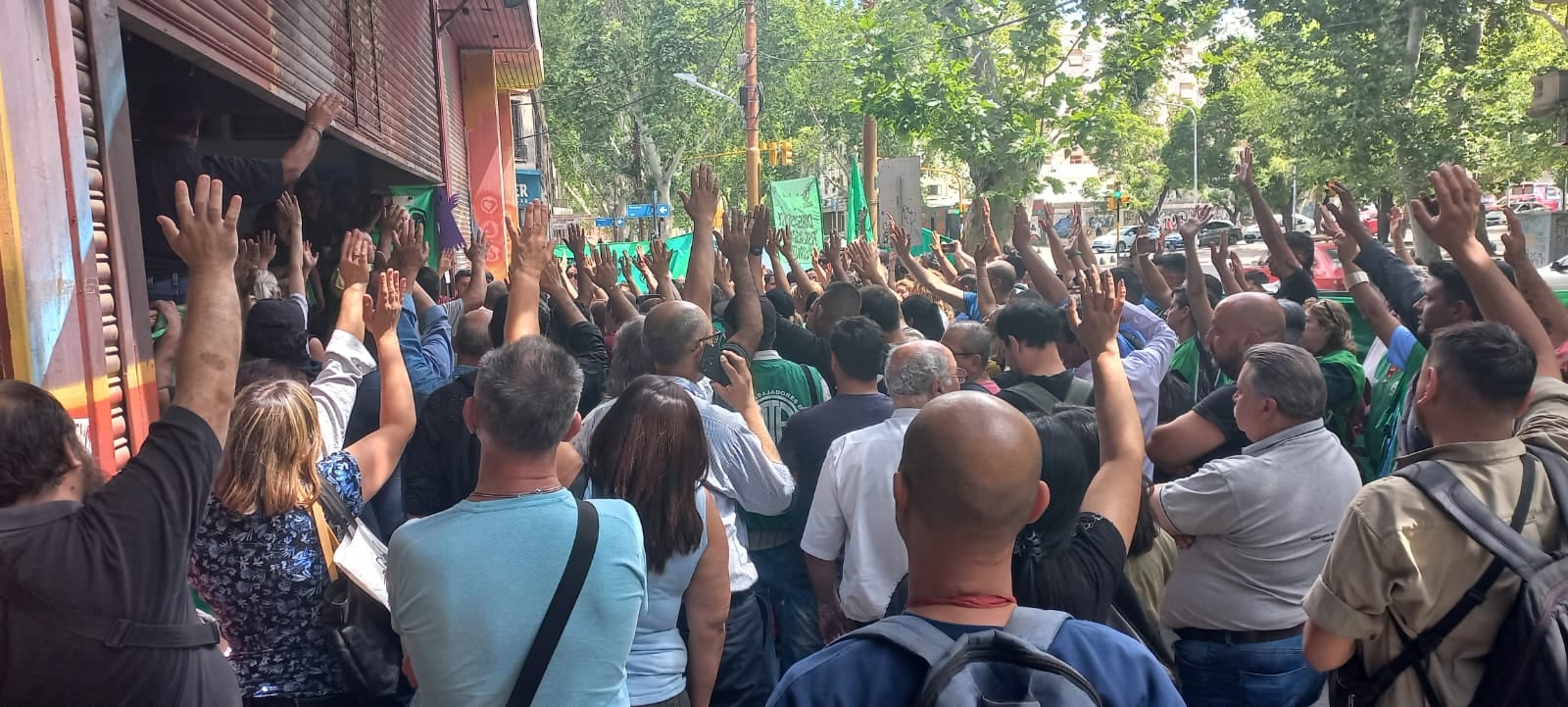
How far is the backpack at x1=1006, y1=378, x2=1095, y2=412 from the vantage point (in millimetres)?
4066

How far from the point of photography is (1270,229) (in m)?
6.39

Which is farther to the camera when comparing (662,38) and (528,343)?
(662,38)

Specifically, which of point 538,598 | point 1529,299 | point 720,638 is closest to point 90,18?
point 538,598

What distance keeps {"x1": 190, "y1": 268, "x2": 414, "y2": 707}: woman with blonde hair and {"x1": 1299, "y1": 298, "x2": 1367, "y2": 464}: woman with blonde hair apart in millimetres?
4038

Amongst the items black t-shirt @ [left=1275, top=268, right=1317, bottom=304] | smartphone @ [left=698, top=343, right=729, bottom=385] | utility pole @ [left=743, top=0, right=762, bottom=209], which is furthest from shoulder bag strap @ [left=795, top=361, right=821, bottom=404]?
utility pole @ [left=743, top=0, right=762, bottom=209]

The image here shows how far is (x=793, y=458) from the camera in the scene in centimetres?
418

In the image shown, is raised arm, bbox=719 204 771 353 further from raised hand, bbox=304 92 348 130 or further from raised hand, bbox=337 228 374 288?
raised hand, bbox=304 92 348 130

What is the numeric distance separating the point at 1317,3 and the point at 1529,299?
13.8 meters

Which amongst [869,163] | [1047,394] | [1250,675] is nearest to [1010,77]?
[869,163]

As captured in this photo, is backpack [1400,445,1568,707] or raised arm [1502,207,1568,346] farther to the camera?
raised arm [1502,207,1568,346]

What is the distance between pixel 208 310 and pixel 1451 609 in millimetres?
2820

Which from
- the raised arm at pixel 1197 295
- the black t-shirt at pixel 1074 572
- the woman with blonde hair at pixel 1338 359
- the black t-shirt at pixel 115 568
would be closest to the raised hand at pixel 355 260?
the black t-shirt at pixel 115 568

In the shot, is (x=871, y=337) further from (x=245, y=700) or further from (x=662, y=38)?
(x=662, y=38)

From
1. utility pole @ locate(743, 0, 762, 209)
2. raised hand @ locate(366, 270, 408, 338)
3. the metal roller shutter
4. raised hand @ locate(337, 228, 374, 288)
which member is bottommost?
raised hand @ locate(366, 270, 408, 338)
